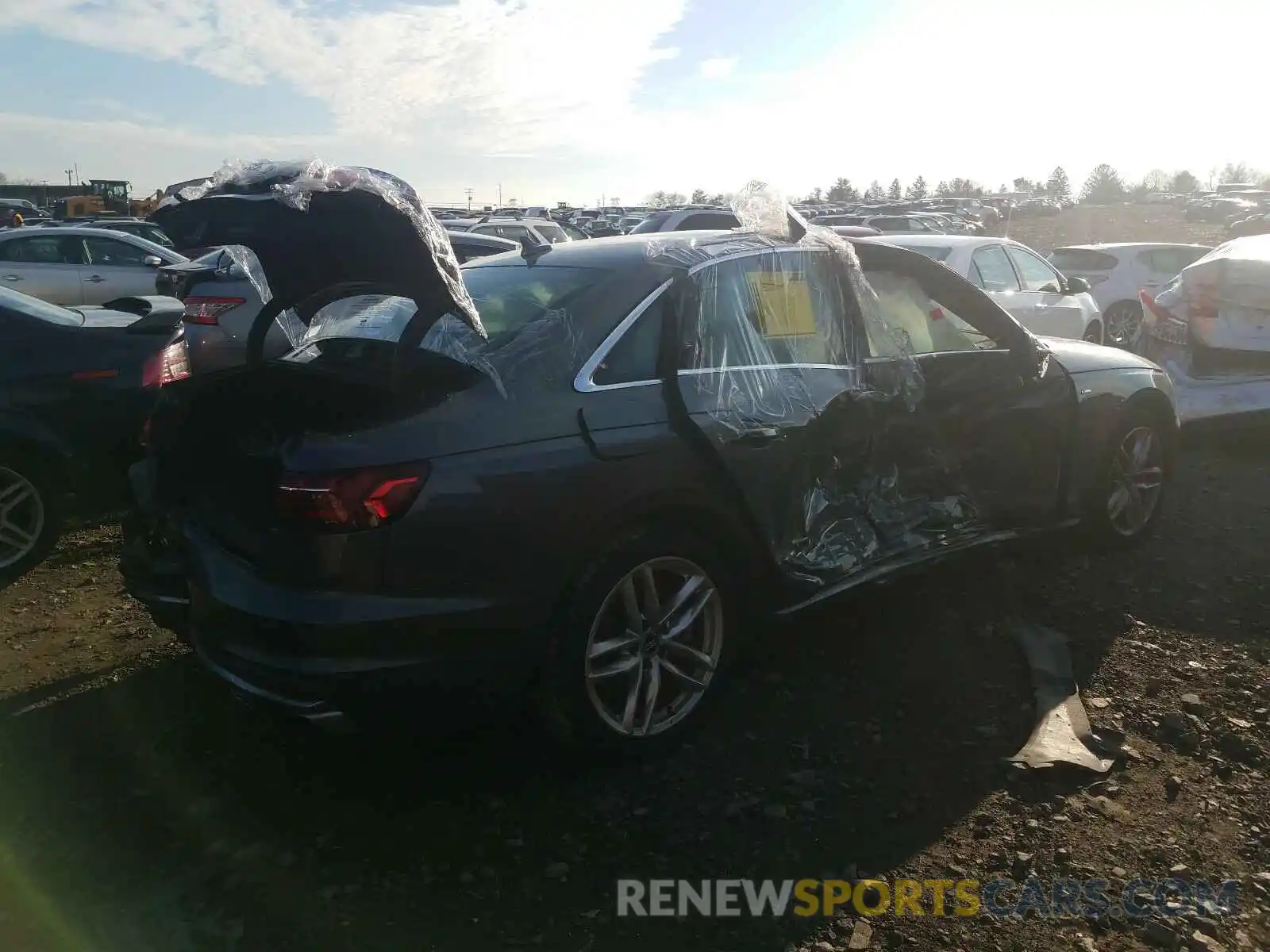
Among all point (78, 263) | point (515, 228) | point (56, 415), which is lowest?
point (56, 415)

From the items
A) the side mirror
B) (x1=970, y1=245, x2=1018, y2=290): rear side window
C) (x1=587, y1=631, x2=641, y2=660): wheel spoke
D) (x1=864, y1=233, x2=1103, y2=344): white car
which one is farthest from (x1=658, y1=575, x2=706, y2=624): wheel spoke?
(x1=970, y1=245, x2=1018, y2=290): rear side window

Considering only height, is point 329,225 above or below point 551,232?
above

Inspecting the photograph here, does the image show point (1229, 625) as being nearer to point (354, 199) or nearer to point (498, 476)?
point (498, 476)

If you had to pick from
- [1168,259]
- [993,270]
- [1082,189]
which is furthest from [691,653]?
[1082,189]

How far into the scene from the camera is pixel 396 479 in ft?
9.00

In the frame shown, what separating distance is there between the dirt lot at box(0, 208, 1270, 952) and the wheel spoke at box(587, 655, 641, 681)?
28 cm

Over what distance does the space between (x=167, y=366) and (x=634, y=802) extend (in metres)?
3.38

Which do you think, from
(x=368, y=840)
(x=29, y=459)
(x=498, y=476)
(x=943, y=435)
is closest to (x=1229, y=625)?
(x=943, y=435)

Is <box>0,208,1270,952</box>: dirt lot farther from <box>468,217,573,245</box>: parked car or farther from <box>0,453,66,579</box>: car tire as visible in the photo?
<box>468,217,573,245</box>: parked car

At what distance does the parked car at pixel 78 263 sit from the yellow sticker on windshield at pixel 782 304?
10.5 metres

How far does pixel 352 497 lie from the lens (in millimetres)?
2721

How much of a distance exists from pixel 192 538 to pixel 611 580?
1.28 metres

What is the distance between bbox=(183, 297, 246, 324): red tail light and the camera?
281 inches

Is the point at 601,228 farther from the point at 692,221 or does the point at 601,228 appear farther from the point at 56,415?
the point at 56,415
